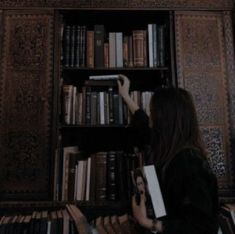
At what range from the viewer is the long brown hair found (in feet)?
3.40

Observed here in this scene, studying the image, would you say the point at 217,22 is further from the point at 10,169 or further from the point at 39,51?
the point at 10,169

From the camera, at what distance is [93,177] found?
1604 mm

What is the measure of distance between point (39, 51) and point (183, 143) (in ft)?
3.38

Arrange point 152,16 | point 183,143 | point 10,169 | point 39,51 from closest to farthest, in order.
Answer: point 183,143, point 10,169, point 39,51, point 152,16

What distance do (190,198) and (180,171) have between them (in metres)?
0.09

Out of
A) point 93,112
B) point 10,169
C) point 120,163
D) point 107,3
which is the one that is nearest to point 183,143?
point 120,163

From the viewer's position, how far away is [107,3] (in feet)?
5.83

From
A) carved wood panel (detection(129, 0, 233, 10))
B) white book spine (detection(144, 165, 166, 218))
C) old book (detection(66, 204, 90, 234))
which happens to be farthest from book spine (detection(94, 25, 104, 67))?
white book spine (detection(144, 165, 166, 218))

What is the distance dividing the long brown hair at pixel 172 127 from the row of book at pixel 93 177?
568 millimetres

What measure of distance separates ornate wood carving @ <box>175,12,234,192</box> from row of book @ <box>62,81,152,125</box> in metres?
0.29

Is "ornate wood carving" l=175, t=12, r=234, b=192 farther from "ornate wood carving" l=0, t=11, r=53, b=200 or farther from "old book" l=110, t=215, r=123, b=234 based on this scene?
"ornate wood carving" l=0, t=11, r=53, b=200

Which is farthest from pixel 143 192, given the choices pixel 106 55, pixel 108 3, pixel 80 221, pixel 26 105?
pixel 108 3

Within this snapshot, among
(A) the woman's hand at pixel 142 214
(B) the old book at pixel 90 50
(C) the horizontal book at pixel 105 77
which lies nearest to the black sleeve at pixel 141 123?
(C) the horizontal book at pixel 105 77

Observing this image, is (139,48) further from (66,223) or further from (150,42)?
Result: (66,223)
